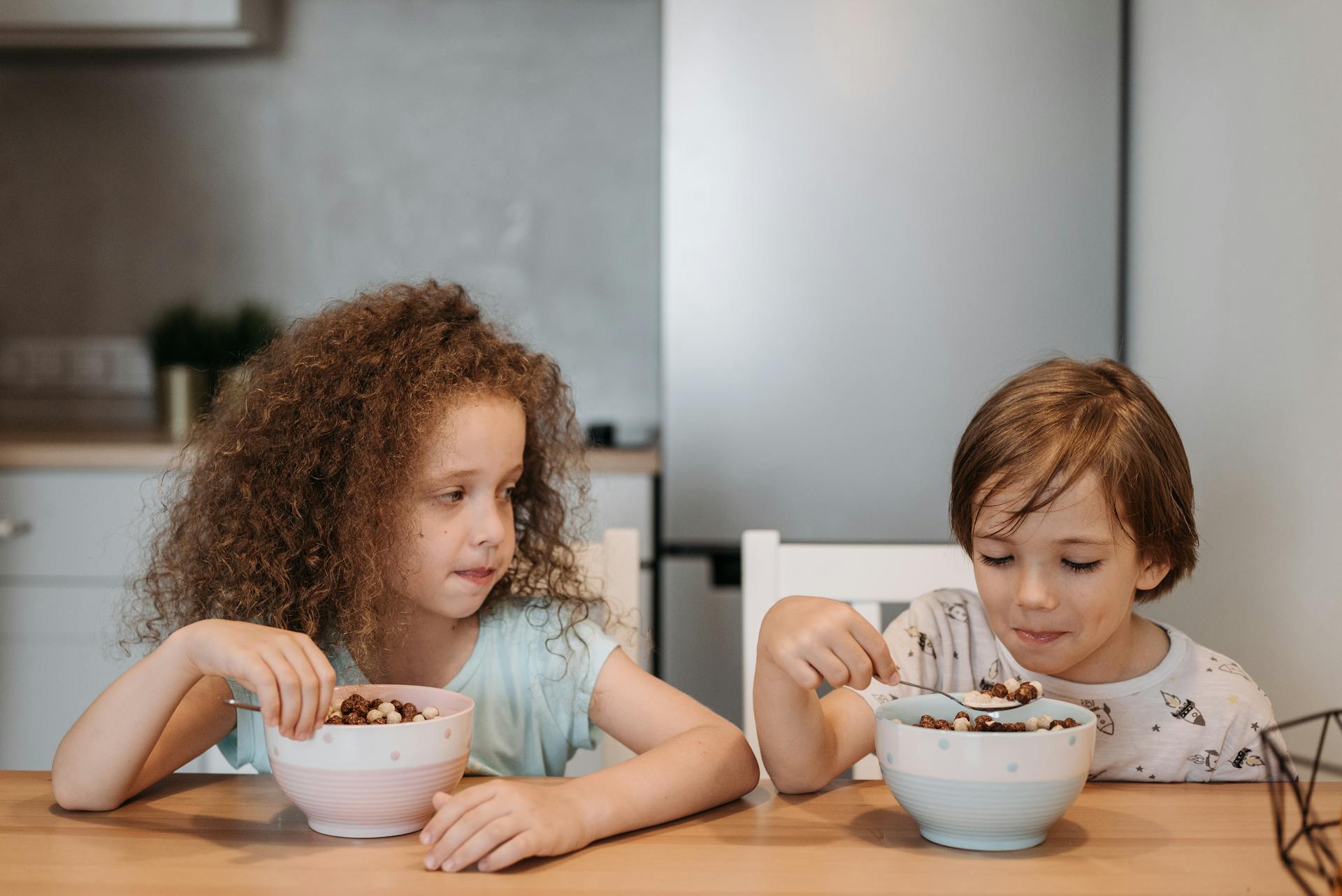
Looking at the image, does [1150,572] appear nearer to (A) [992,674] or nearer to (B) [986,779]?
(A) [992,674]

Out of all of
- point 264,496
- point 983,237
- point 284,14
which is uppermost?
point 284,14

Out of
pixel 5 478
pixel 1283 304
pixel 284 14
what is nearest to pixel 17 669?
pixel 5 478

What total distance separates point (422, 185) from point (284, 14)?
431 millimetres

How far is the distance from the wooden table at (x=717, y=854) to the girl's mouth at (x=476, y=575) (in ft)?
0.60

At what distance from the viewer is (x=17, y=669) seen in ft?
6.24

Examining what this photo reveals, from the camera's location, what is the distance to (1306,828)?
52cm

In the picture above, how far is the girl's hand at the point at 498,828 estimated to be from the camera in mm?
677

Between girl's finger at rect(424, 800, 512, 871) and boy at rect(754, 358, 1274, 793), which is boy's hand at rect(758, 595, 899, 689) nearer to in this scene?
boy at rect(754, 358, 1274, 793)

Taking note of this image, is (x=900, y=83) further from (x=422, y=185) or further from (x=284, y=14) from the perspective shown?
(x=284, y=14)

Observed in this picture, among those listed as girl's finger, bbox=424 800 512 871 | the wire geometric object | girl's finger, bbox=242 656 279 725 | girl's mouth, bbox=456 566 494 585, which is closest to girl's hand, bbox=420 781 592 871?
girl's finger, bbox=424 800 512 871

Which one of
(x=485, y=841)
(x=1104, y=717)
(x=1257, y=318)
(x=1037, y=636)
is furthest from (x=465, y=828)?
(x=1257, y=318)

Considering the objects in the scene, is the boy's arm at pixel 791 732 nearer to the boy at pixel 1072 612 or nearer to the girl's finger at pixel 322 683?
the boy at pixel 1072 612

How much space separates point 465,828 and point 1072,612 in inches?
19.4

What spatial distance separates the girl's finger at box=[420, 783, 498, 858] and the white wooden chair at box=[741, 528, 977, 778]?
18.5 inches
